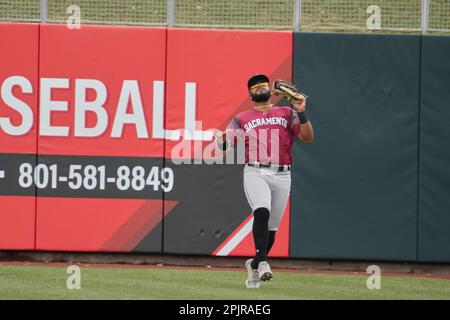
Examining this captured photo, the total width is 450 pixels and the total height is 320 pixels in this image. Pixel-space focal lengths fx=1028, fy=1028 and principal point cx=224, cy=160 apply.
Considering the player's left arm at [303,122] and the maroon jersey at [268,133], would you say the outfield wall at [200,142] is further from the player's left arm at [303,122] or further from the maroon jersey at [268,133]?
the player's left arm at [303,122]

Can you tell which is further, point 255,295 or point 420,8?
point 420,8

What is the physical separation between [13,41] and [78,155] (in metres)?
1.58

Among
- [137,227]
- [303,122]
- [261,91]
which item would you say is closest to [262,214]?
[303,122]

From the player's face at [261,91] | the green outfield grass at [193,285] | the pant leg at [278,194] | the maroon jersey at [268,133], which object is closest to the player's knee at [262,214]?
the pant leg at [278,194]

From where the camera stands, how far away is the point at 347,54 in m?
12.6

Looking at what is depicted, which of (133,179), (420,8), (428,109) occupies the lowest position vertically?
(133,179)

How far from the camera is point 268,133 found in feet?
32.5

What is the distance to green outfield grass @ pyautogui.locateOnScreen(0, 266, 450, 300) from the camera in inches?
364

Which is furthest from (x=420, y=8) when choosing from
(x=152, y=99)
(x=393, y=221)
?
(x=152, y=99)

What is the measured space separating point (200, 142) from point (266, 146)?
2.66 meters

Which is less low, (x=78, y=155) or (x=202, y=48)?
(x=202, y=48)

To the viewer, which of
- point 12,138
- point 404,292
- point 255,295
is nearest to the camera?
point 255,295

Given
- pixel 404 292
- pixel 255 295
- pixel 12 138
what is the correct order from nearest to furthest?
1. pixel 255 295
2. pixel 404 292
3. pixel 12 138

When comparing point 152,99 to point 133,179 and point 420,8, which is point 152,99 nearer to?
point 133,179
